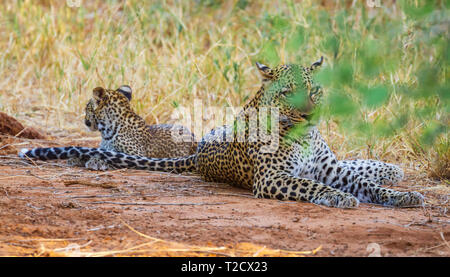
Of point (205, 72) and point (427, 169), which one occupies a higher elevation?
point (205, 72)

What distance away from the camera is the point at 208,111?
11.0 m

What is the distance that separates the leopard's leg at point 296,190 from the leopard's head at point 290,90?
60 centimetres

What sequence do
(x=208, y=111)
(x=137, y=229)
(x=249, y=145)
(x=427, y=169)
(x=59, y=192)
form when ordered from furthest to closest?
(x=208, y=111)
(x=427, y=169)
(x=249, y=145)
(x=59, y=192)
(x=137, y=229)

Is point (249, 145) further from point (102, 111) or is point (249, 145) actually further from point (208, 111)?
point (208, 111)

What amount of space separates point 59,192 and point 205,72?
18.0 feet

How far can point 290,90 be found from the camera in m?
6.63

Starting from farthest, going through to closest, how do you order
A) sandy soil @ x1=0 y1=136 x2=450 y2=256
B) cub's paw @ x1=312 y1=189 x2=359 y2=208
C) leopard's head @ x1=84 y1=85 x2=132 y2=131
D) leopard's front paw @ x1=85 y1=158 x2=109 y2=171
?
leopard's head @ x1=84 y1=85 x2=132 y2=131, leopard's front paw @ x1=85 y1=158 x2=109 y2=171, cub's paw @ x1=312 y1=189 x2=359 y2=208, sandy soil @ x1=0 y1=136 x2=450 y2=256

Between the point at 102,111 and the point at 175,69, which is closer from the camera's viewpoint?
the point at 102,111

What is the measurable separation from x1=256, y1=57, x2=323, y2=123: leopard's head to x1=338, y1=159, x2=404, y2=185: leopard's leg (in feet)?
5.14

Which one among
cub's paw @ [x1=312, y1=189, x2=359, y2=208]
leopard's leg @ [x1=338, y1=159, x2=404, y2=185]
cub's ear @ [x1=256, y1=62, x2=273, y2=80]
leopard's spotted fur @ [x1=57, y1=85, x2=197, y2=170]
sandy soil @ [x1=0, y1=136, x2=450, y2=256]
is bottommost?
sandy soil @ [x1=0, y1=136, x2=450, y2=256]

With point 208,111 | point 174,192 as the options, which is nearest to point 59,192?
point 174,192

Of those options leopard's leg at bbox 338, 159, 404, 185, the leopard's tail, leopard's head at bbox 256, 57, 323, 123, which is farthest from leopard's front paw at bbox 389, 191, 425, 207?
the leopard's tail

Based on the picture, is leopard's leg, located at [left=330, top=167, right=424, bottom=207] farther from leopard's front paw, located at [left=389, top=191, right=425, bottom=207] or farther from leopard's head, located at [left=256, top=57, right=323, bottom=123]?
leopard's head, located at [left=256, top=57, right=323, bottom=123]

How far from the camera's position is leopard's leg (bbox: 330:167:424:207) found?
6.35 metres
